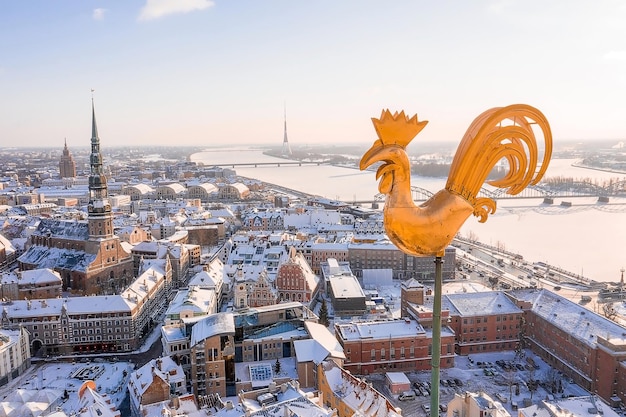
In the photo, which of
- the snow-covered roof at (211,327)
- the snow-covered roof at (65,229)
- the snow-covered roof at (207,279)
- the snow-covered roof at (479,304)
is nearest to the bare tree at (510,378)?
the snow-covered roof at (479,304)

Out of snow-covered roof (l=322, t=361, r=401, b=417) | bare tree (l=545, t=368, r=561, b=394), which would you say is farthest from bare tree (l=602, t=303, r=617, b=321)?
snow-covered roof (l=322, t=361, r=401, b=417)

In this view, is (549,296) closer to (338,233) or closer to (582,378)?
(582,378)

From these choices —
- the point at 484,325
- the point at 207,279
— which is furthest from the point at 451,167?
the point at 207,279

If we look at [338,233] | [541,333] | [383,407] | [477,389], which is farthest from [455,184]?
[338,233]

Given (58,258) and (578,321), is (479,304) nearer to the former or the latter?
(578,321)

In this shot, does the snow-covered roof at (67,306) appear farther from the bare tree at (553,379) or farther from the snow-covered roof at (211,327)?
→ the bare tree at (553,379)
